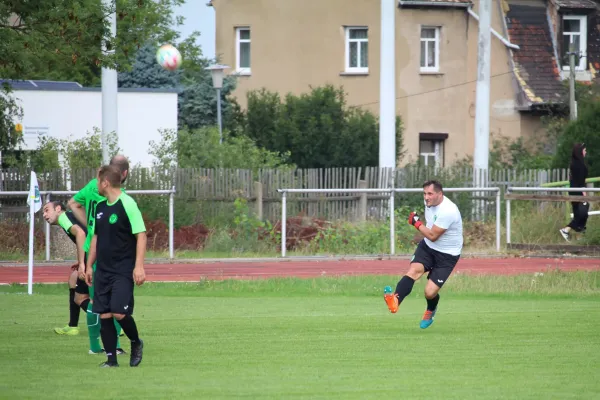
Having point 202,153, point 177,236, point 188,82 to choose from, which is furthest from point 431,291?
point 188,82

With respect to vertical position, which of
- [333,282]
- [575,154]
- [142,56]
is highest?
[142,56]

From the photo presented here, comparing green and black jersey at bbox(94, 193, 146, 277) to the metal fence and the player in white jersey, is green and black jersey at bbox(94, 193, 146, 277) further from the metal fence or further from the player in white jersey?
the metal fence

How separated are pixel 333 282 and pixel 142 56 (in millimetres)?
32822

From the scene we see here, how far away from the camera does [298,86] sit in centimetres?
4806

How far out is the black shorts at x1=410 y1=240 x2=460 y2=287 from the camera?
1440cm

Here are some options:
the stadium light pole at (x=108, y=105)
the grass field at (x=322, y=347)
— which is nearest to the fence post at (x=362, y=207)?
the stadium light pole at (x=108, y=105)

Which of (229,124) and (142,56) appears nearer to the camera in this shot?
(229,124)

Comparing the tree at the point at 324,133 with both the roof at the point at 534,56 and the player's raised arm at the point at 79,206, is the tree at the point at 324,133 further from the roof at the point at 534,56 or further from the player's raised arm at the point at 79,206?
the player's raised arm at the point at 79,206

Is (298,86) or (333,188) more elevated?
(298,86)

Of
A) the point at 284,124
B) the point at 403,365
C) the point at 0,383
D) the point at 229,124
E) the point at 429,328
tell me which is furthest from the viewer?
the point at 229,124

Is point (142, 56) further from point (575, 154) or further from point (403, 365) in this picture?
point (403, 365)

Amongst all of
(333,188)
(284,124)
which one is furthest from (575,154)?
(284,124)

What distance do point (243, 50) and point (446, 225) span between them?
35.6 meters

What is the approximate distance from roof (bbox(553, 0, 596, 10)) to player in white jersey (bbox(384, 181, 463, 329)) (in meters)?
33.2
